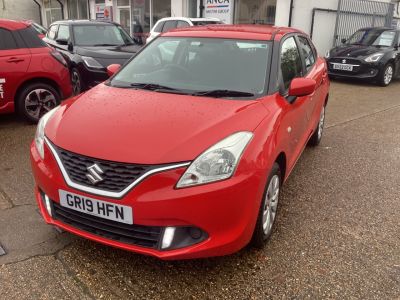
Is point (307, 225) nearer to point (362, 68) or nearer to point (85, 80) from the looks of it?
point (85, 80)

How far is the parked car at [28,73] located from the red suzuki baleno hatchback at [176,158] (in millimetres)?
2863

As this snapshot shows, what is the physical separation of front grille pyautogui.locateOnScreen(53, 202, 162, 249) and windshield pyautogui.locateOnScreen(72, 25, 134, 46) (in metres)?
6.90

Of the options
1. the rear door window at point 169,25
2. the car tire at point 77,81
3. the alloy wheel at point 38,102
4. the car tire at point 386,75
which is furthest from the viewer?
the rear door window at point 169,25

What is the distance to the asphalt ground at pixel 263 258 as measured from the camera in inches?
98.4

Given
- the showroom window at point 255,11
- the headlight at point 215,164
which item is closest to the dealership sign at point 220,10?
the showroom window at point 255,11

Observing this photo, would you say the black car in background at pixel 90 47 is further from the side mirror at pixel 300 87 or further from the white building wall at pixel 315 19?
the white building wall at pixel 315 19

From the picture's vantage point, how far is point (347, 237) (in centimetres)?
316

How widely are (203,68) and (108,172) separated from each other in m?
1.49

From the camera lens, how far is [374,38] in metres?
11.7

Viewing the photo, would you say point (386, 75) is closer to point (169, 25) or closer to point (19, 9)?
point (169, 25)

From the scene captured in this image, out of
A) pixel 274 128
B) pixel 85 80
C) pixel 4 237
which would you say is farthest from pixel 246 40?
pixel 85 80

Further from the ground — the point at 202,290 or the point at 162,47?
the point at 162,47

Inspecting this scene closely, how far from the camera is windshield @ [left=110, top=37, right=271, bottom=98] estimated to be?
3.26 meters

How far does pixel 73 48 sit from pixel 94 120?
20.5 feet
